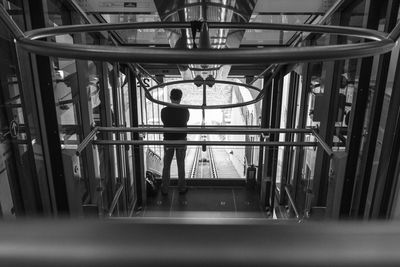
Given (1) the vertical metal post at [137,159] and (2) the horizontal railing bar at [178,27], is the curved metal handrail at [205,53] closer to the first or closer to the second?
(2) the horizontal railing bar at [178,27]

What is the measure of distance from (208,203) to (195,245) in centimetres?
466

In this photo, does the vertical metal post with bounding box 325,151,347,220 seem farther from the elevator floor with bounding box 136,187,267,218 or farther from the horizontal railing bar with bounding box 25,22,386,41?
the elevator floor with bounding box 136,187,267,218

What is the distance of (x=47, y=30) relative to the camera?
2.62ft

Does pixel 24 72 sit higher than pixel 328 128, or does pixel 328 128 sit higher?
pixel 24 72

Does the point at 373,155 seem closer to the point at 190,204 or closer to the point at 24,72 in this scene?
the point at 24,72

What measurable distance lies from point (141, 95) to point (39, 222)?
16.6ft

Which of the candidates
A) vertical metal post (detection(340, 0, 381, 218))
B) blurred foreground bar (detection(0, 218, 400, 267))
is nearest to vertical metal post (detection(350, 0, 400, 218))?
vertical metal post (detection(340, 0, 381, 218))

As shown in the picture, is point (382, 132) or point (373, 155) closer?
point (382, 132)

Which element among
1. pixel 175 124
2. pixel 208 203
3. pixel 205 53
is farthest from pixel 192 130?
pixel 208 203

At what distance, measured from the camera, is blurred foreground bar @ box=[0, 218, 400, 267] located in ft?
1.03

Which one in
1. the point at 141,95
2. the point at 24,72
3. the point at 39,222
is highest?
the point at 39,222

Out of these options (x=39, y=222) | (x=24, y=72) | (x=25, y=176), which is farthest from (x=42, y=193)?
(x=39, y=222)

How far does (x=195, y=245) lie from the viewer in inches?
12.9

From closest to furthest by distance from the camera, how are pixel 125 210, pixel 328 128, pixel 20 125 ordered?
pixel 20 125 < pixel 328 128 < pixel 125 210
